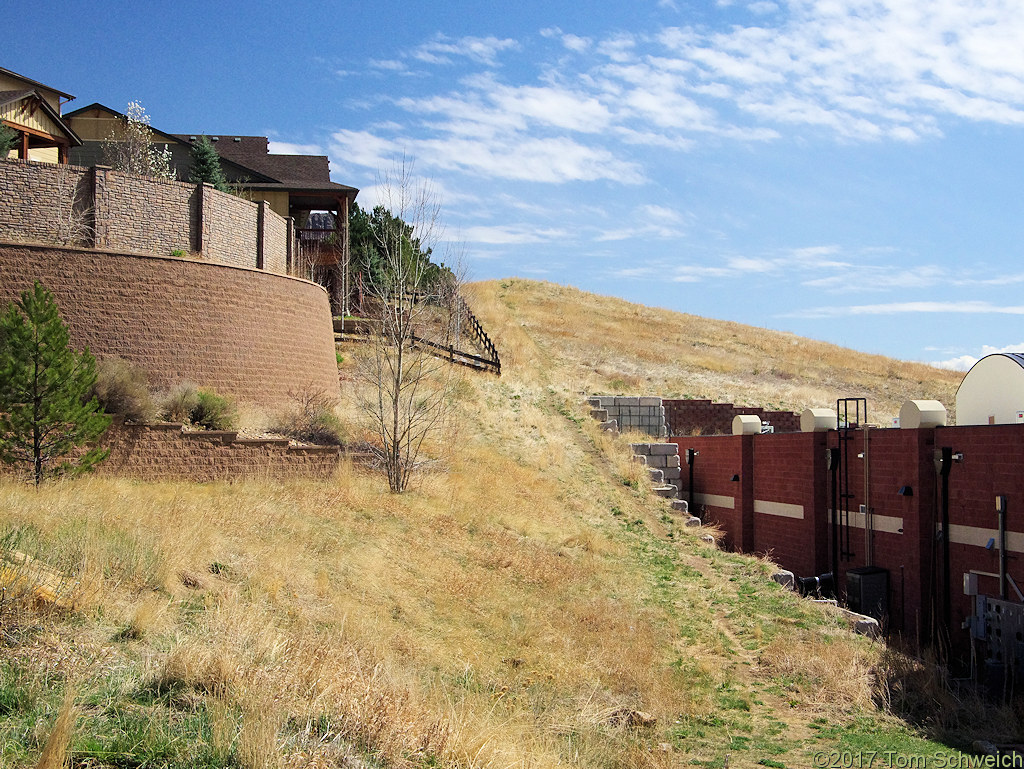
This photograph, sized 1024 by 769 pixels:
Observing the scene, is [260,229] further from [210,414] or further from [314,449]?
[314,449]

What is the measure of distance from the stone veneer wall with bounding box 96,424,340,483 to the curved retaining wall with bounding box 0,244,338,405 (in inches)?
101

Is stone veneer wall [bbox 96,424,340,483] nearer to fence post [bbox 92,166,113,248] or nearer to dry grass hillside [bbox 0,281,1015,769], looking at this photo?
dry grass hillside [bbox 0,281,1015,769]

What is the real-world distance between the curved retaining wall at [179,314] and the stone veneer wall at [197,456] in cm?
256

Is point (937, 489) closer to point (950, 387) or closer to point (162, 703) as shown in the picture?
point (162, 703)

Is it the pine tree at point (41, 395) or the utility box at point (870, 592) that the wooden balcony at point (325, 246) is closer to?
the pine tree at point (41, 395)

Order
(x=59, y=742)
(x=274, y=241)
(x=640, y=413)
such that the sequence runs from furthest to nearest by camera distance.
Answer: (x=640, y=413) < (x=274, y=241) < (x=59, y=742)

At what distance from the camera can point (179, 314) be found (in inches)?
707

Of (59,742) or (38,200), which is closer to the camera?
(59,742)

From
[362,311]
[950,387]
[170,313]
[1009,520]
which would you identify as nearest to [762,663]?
[1009,520]

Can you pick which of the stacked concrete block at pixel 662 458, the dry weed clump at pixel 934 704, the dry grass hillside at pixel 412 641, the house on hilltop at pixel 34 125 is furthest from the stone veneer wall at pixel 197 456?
the house on hilltop at pixel 34 125

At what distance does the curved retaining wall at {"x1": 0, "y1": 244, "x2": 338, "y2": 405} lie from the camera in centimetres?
1690

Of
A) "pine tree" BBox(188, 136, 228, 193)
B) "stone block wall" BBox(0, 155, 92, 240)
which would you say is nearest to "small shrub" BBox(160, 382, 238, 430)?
"stone block wall" BBox(0, 155, 92, 240)

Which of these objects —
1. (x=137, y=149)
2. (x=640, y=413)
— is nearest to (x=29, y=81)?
(x=137, y=149)

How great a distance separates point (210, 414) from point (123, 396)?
5.75ft
